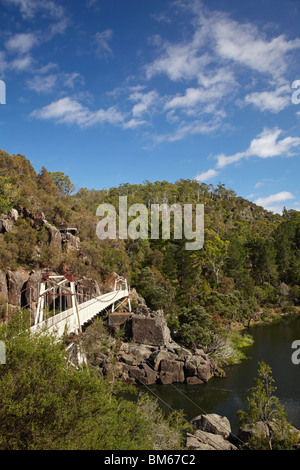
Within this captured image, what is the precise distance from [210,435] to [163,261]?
26231 millimetres

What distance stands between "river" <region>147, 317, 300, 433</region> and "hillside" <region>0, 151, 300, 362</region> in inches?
125

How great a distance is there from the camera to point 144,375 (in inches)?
690

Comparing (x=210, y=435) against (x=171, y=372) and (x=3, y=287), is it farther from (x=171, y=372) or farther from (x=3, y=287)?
(x=3, y=287)

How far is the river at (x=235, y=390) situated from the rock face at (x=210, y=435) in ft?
3.64

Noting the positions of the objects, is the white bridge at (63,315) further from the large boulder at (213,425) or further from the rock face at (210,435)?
the large boulder at (213,425)

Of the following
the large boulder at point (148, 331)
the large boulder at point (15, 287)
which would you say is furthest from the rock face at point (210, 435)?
the large boulder at point (15, 287)

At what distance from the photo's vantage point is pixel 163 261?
36.8 meters

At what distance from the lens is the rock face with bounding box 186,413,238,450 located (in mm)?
10211

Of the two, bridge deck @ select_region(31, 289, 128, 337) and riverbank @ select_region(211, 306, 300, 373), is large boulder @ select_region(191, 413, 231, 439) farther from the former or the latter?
riverbank @ select_region(211, 306, 300, 373)

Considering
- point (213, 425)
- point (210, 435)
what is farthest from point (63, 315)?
point (213, 425)

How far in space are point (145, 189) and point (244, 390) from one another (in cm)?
5748
